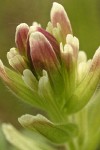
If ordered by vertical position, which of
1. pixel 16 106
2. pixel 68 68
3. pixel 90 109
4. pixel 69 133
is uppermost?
pixel 16 106

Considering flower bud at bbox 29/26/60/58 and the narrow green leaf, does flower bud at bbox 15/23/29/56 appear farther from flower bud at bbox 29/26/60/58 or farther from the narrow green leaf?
the narrow green leaf

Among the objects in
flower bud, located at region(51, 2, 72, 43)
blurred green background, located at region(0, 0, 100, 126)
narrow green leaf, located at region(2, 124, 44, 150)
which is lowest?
narrow green leaf, located at region(2, 124, 44, 150)

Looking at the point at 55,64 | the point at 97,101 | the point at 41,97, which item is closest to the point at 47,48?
the point at 55,64

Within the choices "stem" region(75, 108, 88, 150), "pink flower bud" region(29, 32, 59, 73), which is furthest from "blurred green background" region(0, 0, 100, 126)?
"pink flower bud" region(29, 32, 59, 73)

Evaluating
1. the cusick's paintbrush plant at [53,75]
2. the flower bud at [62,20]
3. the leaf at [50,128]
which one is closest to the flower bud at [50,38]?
the cusick's paintbrush plant at [53,75]

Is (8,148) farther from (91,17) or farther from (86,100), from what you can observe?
(91,17)

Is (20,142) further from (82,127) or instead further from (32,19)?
(32,19)

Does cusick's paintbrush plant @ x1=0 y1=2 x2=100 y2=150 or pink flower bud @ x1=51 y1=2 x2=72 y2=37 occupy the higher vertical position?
pink flower bud @ x1=51 y1=2 x2=72 y2=37
